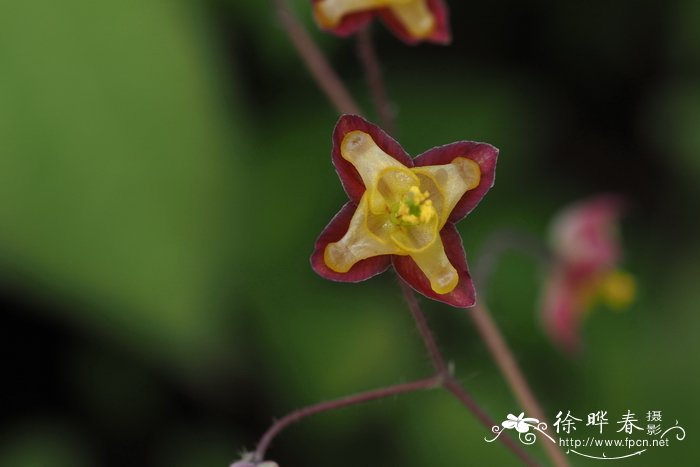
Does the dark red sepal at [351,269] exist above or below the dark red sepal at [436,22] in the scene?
below

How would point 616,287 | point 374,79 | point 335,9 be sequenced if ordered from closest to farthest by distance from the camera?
1. point 335,9
2. point 374,79
3. point 616,287

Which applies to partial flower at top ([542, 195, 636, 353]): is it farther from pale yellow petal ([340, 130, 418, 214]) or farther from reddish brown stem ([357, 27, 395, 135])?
pale yellow petal ([340, 130, 418, 214])

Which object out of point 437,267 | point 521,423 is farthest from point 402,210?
point 521,423

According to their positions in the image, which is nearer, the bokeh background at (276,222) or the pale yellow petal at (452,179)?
the pale yellow petal at (452,179)

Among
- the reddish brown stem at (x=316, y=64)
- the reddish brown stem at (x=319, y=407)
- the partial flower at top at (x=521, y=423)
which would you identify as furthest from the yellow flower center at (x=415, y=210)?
the partial flower at top at (x=521, y=423)

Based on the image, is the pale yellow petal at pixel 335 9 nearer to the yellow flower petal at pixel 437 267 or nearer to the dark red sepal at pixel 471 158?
the dark red sepal at pixel 471 158

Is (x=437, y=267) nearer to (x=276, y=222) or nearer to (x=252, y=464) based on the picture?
(x=252, y=464)
